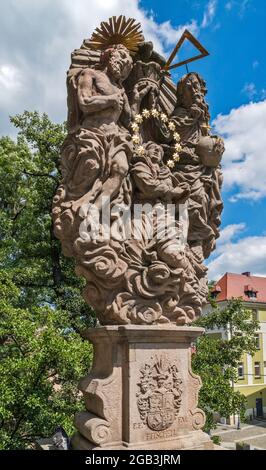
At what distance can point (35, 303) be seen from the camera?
13.0 meters

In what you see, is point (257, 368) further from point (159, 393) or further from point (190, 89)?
point (159, 393)

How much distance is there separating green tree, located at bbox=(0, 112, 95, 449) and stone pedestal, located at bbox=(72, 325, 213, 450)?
223 centimetres

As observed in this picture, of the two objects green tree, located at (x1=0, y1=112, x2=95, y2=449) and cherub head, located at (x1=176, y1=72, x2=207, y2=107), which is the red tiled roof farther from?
cherub head, located at (x1=176, y1=72, x2=207, y2=107)

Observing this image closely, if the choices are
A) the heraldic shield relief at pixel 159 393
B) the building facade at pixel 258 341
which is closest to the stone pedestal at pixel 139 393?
the heraldic shield relief at pixel 159 393

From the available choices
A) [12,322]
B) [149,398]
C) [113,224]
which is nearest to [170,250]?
[113,224]

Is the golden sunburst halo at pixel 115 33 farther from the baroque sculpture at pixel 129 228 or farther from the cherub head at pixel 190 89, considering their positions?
the cherub head at pixel 190 89

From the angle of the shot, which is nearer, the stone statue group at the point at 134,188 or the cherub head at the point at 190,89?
the stone statue group at the point at 134,188

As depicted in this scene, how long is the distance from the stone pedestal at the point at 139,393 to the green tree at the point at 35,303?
223cm

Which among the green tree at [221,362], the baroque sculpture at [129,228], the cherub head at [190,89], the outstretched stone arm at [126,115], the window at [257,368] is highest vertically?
the cherub head at [190,89]

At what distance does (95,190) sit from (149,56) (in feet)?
7.45

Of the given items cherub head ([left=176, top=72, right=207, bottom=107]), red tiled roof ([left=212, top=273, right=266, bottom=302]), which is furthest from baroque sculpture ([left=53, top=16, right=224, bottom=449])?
red tiled roof ([left=212, top=273, right=266, bottom=302])

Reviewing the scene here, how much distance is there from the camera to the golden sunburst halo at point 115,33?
522cm

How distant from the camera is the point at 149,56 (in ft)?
18.8

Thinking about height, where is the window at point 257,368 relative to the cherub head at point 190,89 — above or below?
below
